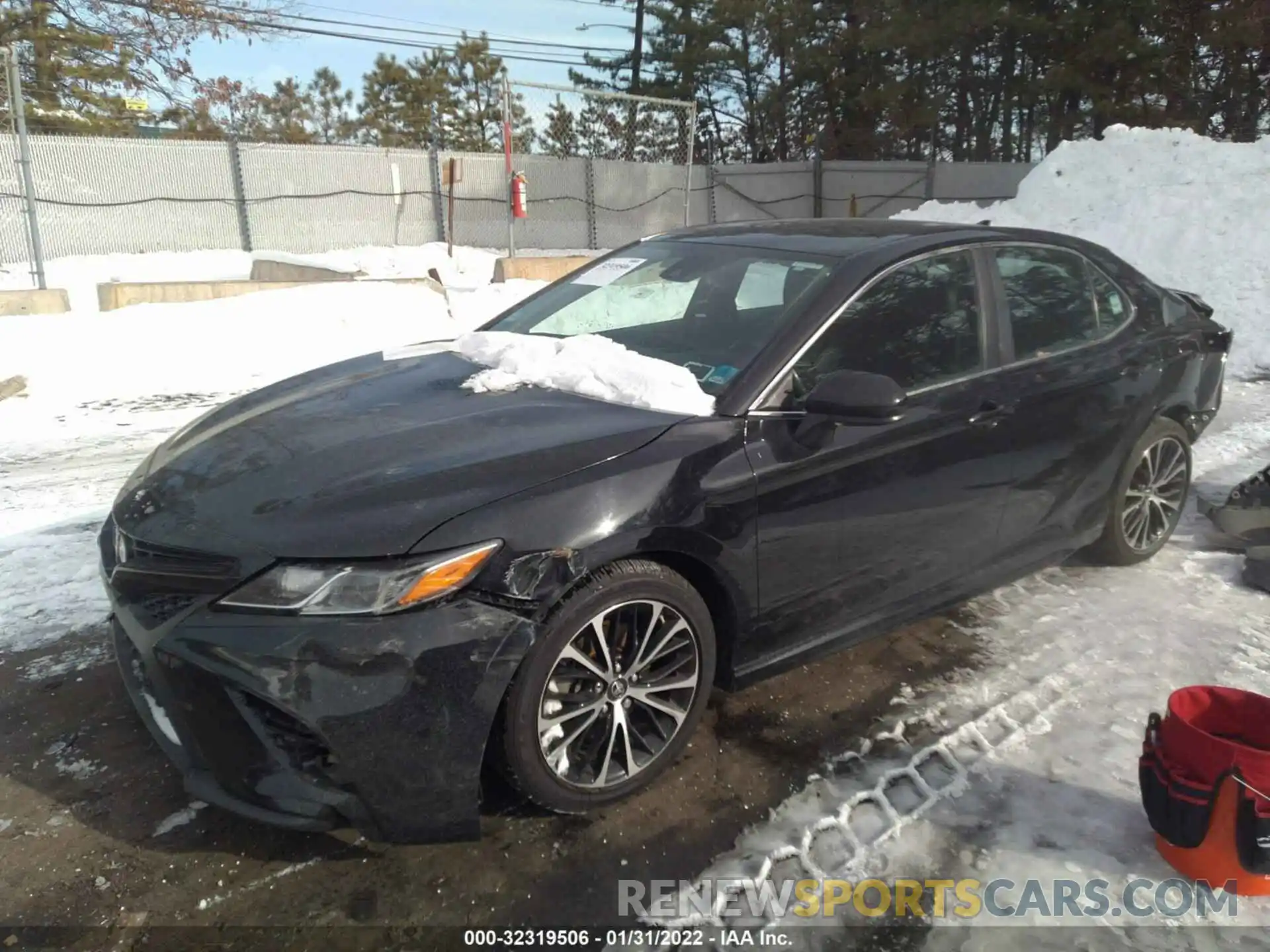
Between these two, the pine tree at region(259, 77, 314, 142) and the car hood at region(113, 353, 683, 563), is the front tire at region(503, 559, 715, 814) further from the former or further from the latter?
the pine tree at region(259, 77, 314, 142)

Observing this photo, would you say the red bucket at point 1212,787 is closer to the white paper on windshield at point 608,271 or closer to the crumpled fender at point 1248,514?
the crumpled fender at point 1248,514

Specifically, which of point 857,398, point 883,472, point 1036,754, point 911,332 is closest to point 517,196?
point 911,332

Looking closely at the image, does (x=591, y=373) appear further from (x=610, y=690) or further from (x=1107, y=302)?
(x=1107, y=302)

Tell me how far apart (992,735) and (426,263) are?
16442 millimetres

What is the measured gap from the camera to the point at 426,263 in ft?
58.2

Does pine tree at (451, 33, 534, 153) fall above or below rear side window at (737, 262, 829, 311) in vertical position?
above

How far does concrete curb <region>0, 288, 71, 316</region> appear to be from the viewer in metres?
9.44

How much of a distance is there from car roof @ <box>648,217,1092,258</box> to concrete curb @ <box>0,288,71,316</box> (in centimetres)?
849

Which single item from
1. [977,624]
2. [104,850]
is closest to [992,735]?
[977,624]

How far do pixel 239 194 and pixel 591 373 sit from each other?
1743 centimetres

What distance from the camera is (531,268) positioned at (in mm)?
13703

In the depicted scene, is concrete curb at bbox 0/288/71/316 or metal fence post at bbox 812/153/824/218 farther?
metal fence post at bbox 812/153/824/218

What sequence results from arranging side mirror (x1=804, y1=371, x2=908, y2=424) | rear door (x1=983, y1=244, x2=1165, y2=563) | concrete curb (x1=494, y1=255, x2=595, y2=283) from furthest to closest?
concrete curb (x1=494, y1=255, x2=595, y2=283), rear door (x1=983, y1=244, x2=1165, y2=563), side mirror (x1=804, y1=371, x2=908, y2=424)

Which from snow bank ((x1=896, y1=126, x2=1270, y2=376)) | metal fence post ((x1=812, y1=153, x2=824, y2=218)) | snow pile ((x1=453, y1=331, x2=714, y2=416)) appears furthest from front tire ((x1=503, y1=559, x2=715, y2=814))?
metal fence post ((x1=812, y1=153, x2=824, y2=218))
